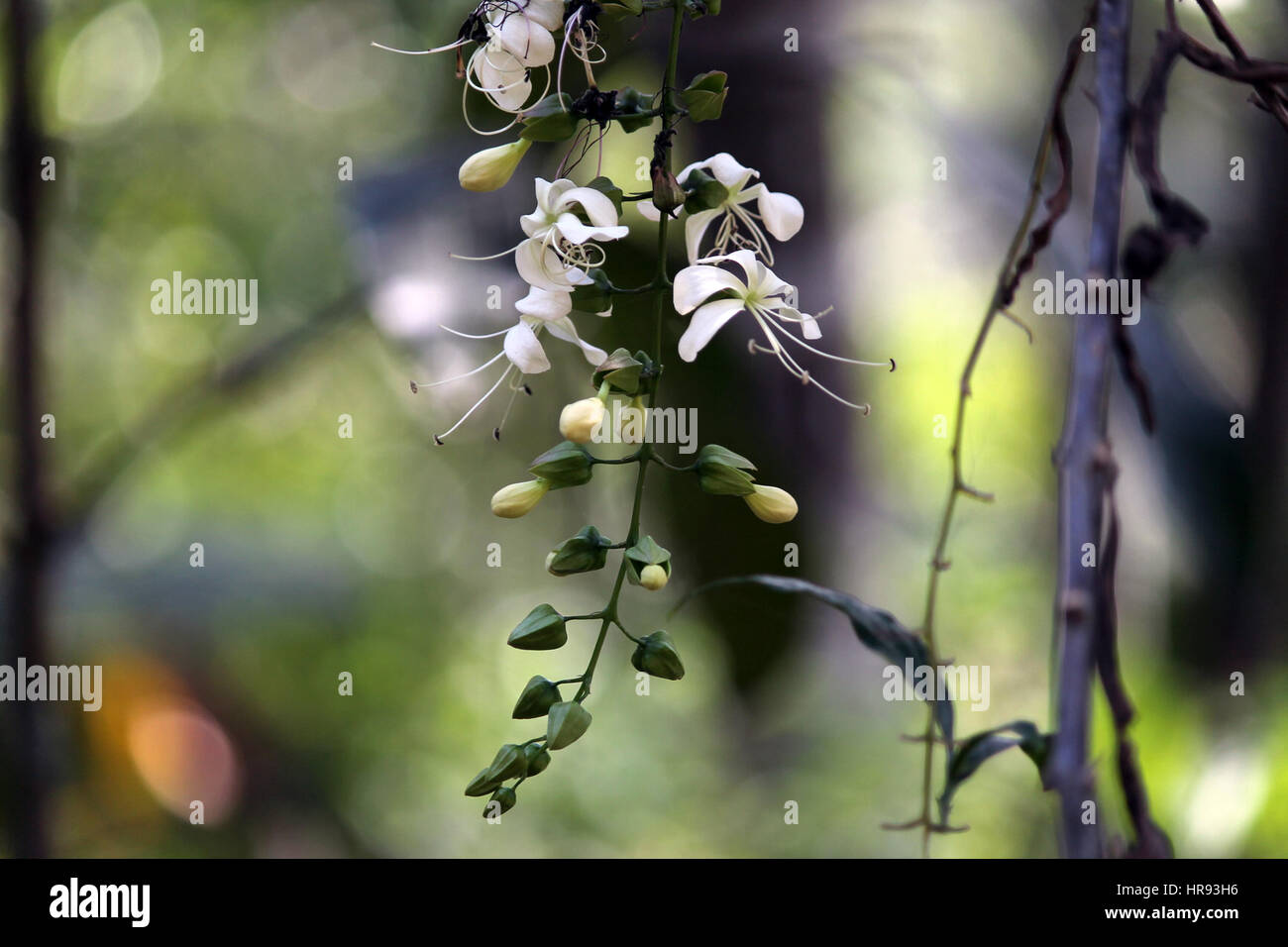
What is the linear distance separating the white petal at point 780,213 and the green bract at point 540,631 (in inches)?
7.9

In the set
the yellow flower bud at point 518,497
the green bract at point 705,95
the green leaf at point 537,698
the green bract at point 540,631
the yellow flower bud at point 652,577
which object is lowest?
the green leaf at point 537,698

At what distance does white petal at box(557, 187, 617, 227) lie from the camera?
16.3 inches

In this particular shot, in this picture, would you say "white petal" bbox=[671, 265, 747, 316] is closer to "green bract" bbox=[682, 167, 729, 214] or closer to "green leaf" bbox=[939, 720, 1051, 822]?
"green bract" bbox=[682, 167, 729, 214]

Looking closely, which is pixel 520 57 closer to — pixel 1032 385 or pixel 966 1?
pixel 966 1

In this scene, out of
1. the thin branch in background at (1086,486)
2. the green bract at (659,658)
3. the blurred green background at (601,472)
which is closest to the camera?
the thin branch in background at (1086,486)

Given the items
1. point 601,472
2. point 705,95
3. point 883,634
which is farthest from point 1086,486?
point 601,472

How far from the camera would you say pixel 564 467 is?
44cm

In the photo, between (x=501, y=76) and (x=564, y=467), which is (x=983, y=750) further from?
(x=501, y=76)

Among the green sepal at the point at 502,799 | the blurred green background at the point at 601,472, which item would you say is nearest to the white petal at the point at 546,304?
the green sepal at the point at 502,799

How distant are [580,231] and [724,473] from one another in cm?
12

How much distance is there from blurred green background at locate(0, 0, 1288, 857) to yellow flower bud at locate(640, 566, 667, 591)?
364 mm

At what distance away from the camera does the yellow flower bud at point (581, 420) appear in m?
0.39

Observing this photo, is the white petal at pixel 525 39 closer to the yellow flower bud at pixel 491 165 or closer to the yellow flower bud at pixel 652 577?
the yellow flower bud at pixel 491 165
